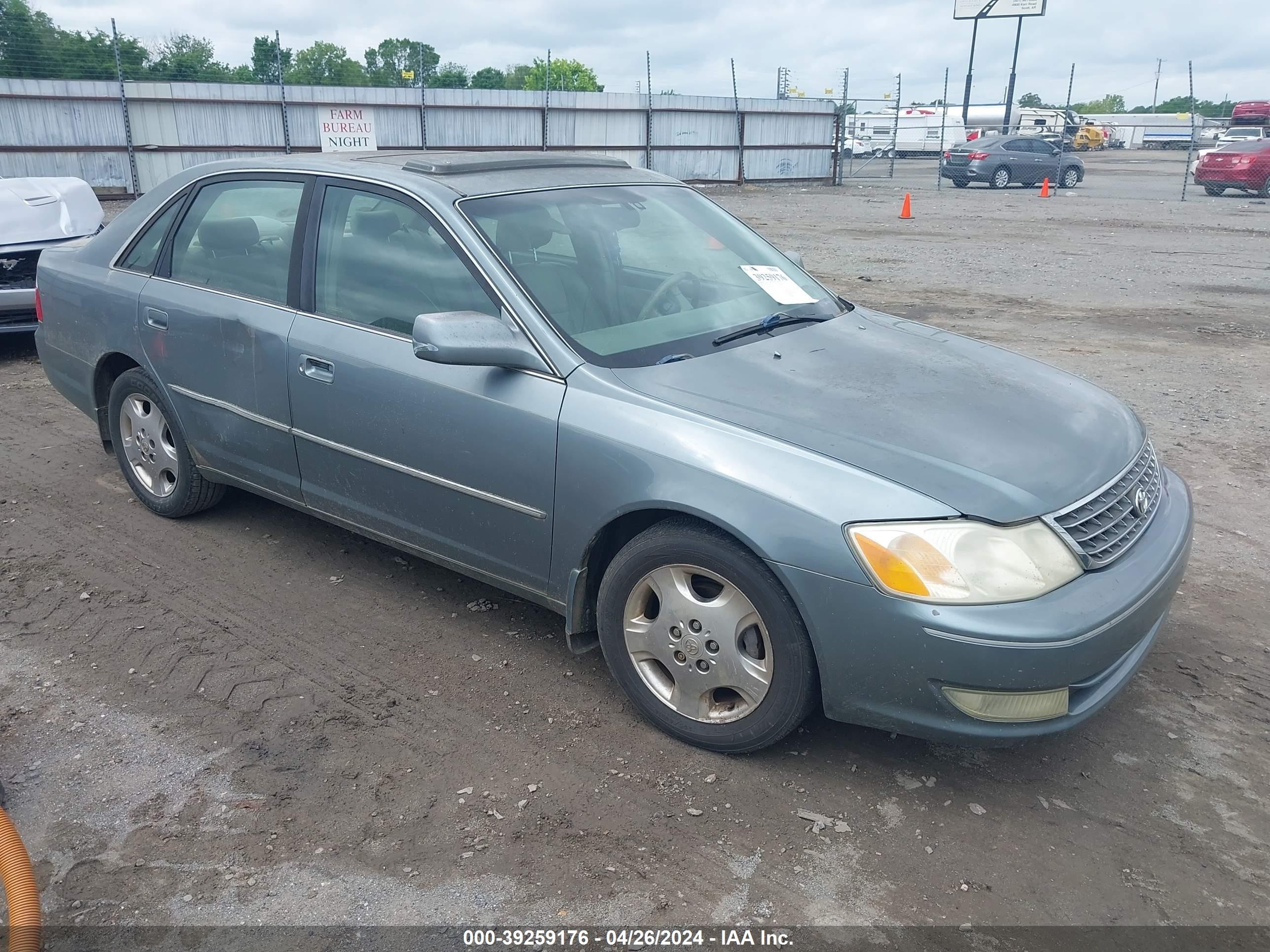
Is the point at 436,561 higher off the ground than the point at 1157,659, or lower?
higher

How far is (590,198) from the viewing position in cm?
389

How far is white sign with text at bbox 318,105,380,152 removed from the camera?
2091 cm

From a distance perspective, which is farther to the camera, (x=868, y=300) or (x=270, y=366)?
(x=868, y=300)

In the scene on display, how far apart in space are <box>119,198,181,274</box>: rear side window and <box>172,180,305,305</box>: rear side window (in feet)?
0.32

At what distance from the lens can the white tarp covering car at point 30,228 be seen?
295 inches

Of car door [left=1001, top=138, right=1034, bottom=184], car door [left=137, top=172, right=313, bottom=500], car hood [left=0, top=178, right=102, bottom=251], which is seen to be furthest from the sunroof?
car door [left=1001, top=138, right=1034, bottom=184]

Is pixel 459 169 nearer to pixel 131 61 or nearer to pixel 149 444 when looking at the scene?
pixel 149 444

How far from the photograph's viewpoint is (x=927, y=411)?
3.10 meters

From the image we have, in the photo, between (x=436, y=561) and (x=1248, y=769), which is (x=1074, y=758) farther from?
(x=436, y=561)

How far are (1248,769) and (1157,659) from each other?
0.65m

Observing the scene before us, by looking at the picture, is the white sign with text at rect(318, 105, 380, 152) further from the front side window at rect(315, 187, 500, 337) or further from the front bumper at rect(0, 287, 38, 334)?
the front side window at rect(315, 187, 500, 337)

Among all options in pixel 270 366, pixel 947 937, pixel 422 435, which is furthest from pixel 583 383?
pixel 947 937

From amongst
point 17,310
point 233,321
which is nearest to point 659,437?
point 233,321

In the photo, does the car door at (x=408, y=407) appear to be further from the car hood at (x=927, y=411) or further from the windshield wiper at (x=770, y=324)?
the windshield wiper at (x=770, y=324)
